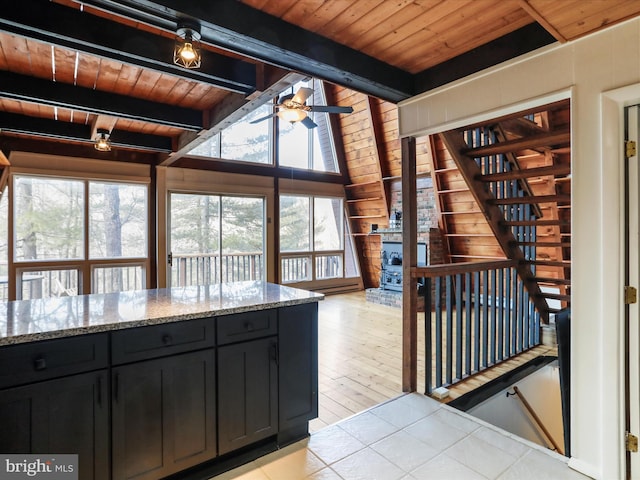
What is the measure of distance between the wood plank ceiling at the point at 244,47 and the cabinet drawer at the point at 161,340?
150 centimetres

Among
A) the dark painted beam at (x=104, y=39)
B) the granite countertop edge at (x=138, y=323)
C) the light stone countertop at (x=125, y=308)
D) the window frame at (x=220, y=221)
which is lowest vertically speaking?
the granite countertop edge at (x=138, y=323)

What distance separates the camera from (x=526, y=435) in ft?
10.7

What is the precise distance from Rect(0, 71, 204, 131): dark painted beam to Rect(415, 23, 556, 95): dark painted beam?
2.46 m

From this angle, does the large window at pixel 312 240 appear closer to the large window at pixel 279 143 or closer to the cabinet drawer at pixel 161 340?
the large window at pixel 279 143

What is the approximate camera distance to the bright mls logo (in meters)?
1.50

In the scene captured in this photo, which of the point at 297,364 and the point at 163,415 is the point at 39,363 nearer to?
the point at 163,415

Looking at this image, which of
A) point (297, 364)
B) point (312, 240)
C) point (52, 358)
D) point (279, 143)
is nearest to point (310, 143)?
point (279, 143)

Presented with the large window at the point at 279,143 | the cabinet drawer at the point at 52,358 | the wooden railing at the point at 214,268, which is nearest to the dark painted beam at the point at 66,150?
the large window at the point at 279,143

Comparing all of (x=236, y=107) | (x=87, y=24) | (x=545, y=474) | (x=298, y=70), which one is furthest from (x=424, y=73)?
(x=545, y=474)

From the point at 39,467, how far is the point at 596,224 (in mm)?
2901

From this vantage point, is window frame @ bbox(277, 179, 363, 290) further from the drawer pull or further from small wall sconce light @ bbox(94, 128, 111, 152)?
the drawer pull

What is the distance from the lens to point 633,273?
5.92ft

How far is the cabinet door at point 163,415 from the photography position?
1694mm

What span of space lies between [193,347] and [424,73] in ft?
8.05
